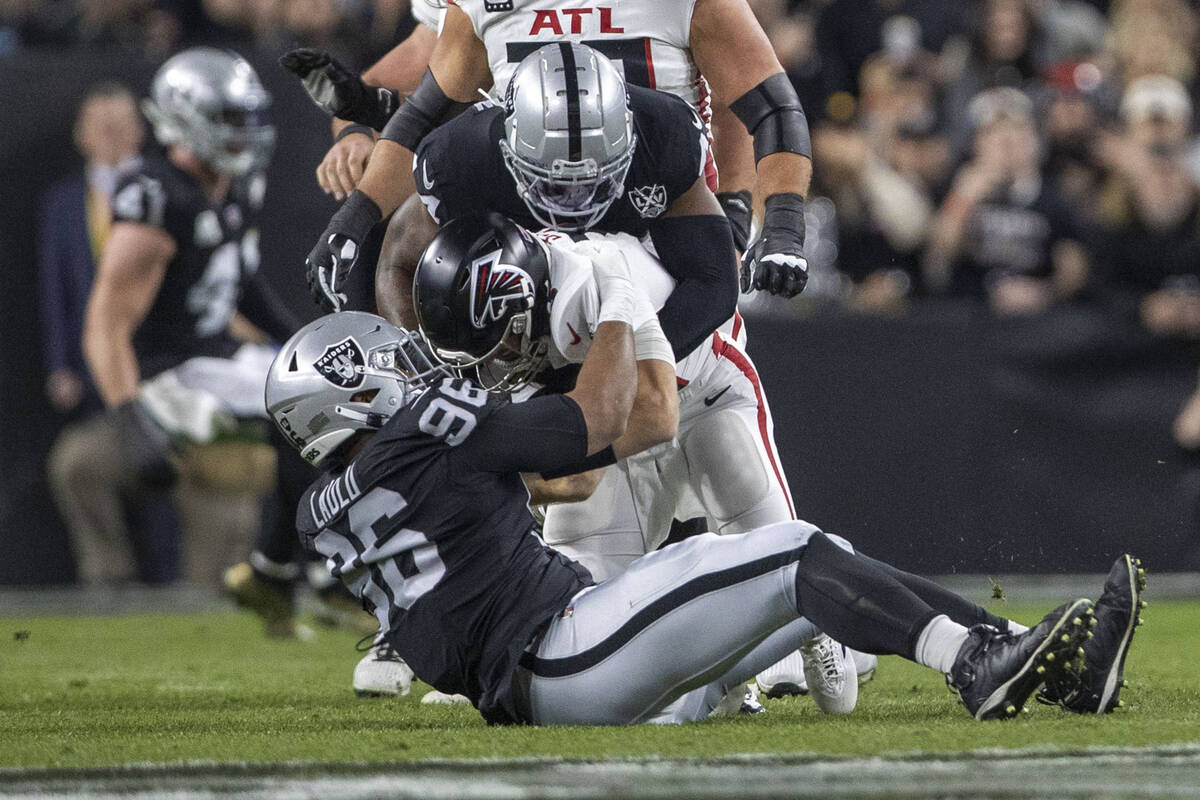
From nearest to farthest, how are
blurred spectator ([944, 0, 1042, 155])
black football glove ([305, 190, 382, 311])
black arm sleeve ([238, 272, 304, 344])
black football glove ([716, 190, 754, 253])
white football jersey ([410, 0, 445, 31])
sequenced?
black football glove ([305, 190, 382, 311]) → black football glove ([716, 190, 754, 253]) → white football jersey ([410, 0, 445, 31]) → black arm sleeve ([238, 272, 304, 344]) → blurred spectator ([944, 0, 1042, 155])

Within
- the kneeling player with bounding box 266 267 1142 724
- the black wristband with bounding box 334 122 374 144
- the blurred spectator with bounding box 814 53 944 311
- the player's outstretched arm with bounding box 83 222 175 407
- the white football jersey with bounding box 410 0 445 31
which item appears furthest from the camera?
the blurred spectator with bounding box 814 53 944 311

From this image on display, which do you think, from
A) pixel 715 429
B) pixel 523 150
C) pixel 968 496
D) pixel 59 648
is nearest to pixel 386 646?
pixel 715 429

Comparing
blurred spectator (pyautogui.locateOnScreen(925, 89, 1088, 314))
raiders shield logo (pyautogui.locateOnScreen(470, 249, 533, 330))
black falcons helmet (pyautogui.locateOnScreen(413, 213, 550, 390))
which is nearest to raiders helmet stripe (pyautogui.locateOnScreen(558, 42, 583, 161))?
black falcons helmet (pyautogui.locateOnScreen(413, 213, 550, 390))

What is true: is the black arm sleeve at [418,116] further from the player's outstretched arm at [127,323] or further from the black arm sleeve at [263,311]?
the player's outstretched arm at [127,323]

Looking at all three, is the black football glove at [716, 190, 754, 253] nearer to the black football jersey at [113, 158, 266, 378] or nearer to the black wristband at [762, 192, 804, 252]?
the black wristband at [762, 192, 804, 252]

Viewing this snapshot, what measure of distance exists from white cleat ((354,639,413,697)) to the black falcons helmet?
4.25ft

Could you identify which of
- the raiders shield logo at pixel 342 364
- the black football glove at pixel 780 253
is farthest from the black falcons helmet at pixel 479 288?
the black football glove at pixel 780 253

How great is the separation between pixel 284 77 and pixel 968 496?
377 centimetres

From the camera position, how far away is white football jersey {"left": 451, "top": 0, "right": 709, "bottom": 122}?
4445 millimetres

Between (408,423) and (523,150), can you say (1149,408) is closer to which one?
(523,150)

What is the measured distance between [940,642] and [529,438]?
2.72ft

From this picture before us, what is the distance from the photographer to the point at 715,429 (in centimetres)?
416

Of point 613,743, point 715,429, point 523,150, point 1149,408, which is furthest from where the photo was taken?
point 1149,408

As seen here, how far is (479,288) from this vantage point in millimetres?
3473
